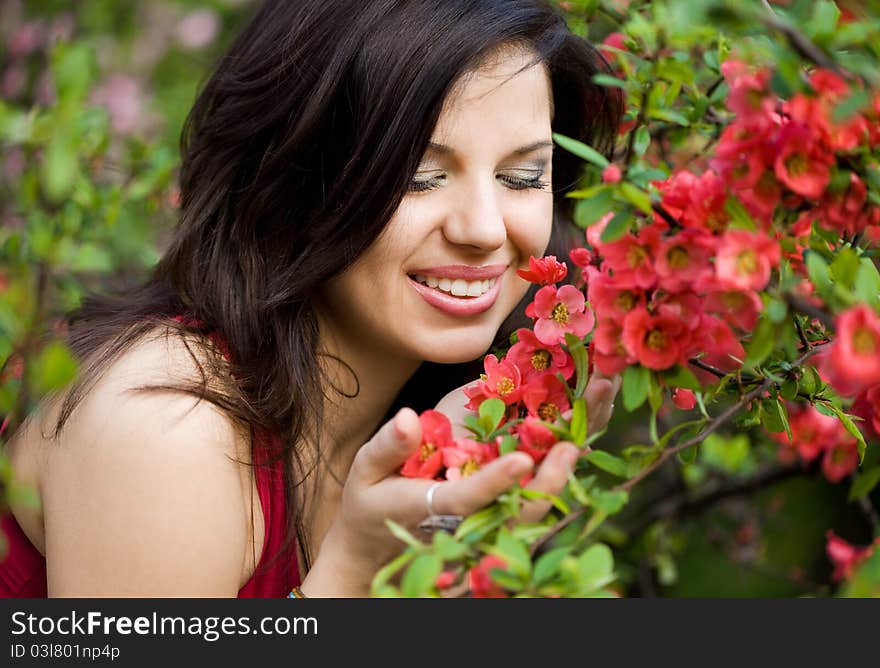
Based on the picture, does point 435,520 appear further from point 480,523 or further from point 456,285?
point 456,285

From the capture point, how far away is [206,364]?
1.41 m

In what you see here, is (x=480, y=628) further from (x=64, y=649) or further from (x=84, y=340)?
(x=84, y=340)

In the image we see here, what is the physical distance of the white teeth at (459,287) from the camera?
1.37 metres

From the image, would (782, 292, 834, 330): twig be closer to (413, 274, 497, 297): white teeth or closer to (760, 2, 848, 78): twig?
(760, 2, 848, 78): twig

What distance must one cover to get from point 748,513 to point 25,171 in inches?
70.4

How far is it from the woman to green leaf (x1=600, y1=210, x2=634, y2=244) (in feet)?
1.29

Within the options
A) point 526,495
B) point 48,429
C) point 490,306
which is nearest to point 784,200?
point 526,495

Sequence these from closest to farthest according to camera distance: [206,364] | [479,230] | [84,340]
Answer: [479,230]
[206,364]
[84,340]

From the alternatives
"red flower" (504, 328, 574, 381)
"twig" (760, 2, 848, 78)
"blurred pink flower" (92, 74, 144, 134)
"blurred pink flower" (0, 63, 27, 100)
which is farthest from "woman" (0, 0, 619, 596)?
"blurred pink flower" (92, 74, 144, 134)

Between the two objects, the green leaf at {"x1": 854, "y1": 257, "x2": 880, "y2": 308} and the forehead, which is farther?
the forehead

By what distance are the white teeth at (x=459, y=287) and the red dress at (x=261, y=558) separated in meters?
0.34

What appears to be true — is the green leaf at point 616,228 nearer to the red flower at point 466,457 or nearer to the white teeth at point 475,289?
the red flower at point 466,457

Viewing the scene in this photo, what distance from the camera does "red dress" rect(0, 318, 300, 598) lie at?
142 centimetres

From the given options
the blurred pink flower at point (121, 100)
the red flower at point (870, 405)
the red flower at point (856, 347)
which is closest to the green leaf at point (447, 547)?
the red flower at point (856, 347)
